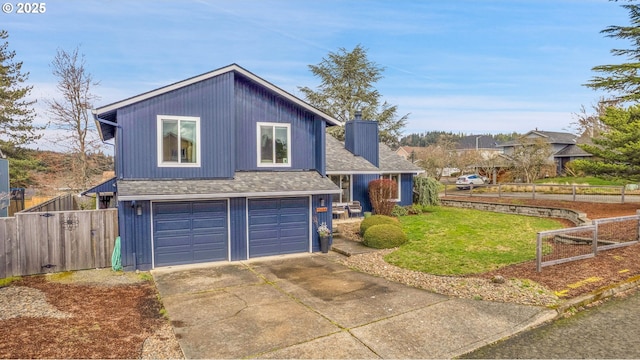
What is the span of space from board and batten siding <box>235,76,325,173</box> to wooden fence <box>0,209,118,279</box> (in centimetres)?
450

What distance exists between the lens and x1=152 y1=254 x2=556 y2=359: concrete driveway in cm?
560

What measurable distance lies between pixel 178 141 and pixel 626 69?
2154 cm

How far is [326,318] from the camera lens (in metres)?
6.76

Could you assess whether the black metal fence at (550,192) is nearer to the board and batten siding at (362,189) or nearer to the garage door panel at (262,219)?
the board and batten siding at (362,189)

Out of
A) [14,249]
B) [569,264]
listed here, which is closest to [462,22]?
[569,264]

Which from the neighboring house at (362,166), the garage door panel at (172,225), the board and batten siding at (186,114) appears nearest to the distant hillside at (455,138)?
the neighboring house at (362,166)

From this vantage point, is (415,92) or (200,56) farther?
(415,92)

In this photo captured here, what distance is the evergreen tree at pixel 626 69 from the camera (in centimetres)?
1867

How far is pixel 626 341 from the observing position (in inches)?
229

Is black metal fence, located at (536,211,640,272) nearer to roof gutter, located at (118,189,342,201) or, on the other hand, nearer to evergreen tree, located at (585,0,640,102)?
roof gutter, located at (118,189,342,201)

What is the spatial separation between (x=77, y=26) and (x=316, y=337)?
18.1 meters

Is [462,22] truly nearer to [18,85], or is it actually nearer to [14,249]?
[14,249]

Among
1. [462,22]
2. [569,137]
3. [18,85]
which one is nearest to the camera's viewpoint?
[462,22]

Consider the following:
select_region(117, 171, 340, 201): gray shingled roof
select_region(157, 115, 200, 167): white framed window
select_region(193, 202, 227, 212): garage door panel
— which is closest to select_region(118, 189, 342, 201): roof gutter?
select_region(117, 171, 340, 201): gray shingled roof
